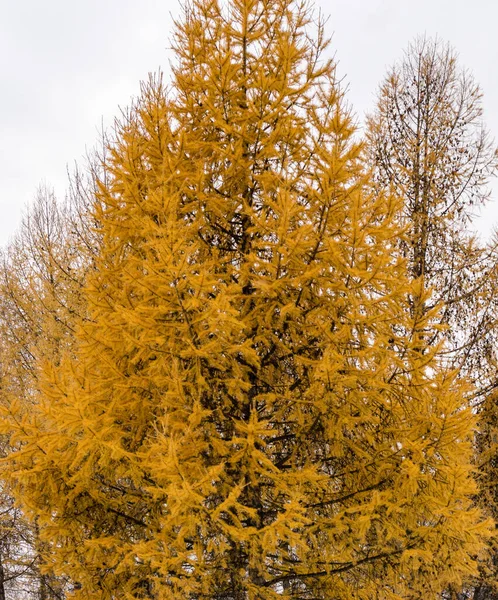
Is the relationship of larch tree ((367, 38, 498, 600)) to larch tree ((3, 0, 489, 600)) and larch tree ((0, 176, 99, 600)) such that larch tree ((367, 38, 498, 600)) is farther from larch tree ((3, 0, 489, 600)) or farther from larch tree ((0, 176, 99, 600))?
larch tree ((0, 176, 99, 600))

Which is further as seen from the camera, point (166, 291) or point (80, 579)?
point (80, 579)

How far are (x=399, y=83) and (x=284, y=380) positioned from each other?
5.81 metres

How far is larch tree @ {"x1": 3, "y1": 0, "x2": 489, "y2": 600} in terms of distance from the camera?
12.5ft

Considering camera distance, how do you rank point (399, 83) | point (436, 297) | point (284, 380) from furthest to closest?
1. point (399, 83)
2. point (436, 297)
3. point (284, 380)

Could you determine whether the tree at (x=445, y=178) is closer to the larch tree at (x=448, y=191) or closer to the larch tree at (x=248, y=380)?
the larch tree at (x=448, y=191)

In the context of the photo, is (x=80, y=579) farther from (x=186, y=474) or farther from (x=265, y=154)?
(x=265, y=154)

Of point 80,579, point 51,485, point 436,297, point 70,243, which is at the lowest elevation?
point 80,579

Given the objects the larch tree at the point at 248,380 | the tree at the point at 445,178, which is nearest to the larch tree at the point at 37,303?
the larch tree at the point at 248,380

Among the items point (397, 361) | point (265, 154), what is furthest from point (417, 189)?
point (397, 361)

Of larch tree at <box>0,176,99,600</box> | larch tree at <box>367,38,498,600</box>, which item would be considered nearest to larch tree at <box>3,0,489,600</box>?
larch tree at <box>367,38,498,600</box>

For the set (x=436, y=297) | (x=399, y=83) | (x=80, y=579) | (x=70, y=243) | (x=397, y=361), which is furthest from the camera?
(x=70, y=243)

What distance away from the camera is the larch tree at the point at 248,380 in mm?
3811

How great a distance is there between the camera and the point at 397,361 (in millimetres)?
4082

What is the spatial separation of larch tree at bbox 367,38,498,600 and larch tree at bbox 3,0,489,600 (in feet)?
9.59
